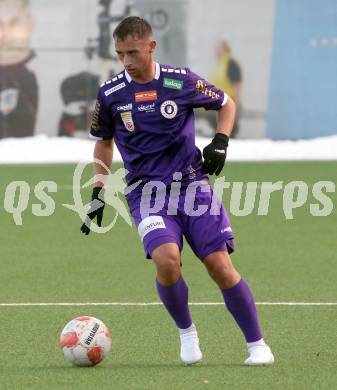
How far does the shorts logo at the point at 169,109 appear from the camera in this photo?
24.7 feet

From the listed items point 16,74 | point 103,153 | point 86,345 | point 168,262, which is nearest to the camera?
point 168,262

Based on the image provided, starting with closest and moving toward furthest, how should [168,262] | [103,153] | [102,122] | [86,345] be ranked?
1. [168,262]
2. [86,345]
3. [102,122]
4. [103,153]

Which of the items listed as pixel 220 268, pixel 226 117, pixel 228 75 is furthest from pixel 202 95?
pixel 228 75

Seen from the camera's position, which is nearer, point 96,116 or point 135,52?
point 135,52

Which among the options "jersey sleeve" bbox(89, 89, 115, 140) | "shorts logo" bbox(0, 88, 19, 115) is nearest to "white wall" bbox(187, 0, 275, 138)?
"shorts logo" bbox(0, 88, 19, 115)

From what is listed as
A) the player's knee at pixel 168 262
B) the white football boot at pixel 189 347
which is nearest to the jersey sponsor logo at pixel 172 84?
the player's knee at pixel 168 262

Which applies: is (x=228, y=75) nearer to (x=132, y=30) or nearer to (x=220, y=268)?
(x=132, y=30)

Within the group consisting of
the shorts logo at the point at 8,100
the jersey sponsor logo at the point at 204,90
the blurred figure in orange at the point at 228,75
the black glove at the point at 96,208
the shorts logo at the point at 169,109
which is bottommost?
the shorts logo at the point at 8,100

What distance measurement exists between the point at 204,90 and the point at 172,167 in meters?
0.52

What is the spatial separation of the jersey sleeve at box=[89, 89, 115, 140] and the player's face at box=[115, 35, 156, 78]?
292mm

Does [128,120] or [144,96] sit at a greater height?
[144,96]

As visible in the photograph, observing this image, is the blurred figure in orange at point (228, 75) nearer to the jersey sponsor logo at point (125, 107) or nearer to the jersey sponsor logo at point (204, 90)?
the jersey sponsor logo at point (204, 90)

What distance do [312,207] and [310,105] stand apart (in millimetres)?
12565

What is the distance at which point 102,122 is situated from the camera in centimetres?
769
